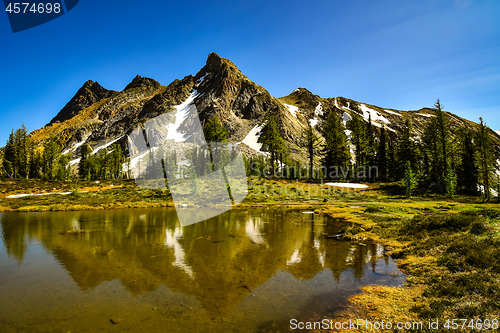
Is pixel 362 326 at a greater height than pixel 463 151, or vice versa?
pixel 463 151

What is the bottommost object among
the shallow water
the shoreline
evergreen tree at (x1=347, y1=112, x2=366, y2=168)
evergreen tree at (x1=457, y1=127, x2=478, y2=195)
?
the shallow water

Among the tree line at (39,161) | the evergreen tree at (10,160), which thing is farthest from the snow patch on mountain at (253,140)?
the evergreen tree at (10,160)

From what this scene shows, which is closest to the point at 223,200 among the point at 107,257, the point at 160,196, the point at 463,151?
the point at 160,196

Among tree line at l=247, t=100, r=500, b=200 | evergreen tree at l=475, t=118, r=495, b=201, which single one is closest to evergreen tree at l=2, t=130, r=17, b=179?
tree line at l=247, t=100, r=500, b=200

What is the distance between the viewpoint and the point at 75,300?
754 cm

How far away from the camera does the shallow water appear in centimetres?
656

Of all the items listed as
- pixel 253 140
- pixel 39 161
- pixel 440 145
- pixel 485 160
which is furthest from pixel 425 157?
pixel 253 140

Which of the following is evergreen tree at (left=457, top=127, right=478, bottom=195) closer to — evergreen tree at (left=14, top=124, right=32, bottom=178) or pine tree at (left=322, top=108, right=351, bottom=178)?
pine tree at (left=322, top=108, right=351, bottom=178)

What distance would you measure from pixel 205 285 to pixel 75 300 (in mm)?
4203

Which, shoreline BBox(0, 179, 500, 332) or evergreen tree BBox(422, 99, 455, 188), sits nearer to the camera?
shoreline BBox(0, 179, 500, 332)

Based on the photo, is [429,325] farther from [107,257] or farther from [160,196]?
[160,196]

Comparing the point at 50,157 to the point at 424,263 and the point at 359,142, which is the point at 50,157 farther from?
the point at 424,263

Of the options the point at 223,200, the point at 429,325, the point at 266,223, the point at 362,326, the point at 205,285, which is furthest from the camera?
the point at 223,200

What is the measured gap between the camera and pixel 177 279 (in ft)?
30.7
